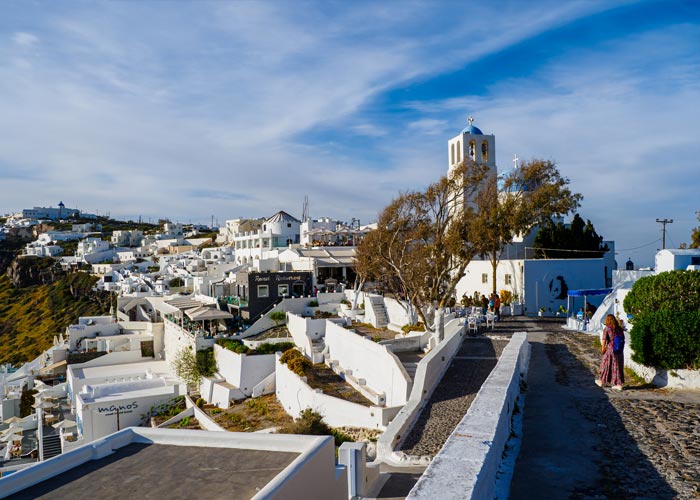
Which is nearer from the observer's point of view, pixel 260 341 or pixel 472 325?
pixel 472 325

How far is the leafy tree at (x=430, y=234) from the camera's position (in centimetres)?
2200

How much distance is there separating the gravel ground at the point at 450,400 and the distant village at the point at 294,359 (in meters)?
0.24

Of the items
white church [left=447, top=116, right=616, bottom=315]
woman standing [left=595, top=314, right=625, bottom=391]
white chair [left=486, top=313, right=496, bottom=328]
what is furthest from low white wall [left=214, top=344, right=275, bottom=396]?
woman standing [left=595, top=314, right=625, bottom=391]

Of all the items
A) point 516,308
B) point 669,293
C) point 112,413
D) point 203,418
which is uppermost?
point 669,293

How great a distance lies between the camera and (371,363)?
1769 centimetres

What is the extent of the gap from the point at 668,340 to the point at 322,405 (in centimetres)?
1017

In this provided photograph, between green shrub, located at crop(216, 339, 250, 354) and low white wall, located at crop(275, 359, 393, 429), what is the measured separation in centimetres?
303

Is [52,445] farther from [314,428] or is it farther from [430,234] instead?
[430,234]

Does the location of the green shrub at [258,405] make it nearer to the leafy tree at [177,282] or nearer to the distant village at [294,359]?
the distant village at [294,359]

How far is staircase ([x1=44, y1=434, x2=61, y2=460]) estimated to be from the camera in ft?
71.4

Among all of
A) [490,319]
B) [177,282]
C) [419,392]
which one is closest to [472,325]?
[490,319]

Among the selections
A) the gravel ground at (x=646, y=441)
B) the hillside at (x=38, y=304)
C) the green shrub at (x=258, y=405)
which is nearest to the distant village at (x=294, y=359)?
the green shrub at (x=258, y=405)

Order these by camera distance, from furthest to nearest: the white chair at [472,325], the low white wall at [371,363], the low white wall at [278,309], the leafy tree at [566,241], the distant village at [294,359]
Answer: the leafy tree at [566,241] < the low white wall at [278,309] < the white chair at [472,325] < the low white wall at [371,363] < the distant village at [294,359]

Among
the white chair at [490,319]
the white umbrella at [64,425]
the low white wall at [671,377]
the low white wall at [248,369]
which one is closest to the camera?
the low white wall at [671,377]
